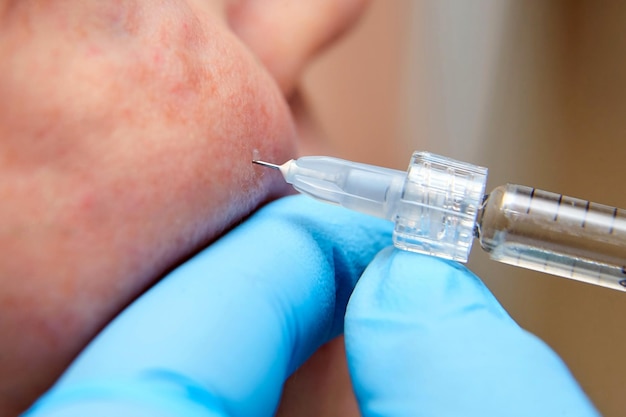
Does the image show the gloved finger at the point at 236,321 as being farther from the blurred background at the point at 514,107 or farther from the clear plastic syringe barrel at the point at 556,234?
the blurred background at the point at 514,107

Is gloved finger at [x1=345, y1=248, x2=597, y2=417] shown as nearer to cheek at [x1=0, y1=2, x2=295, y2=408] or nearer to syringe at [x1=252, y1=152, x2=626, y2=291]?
syringe at [x1=252, y1=152, x2=626, y2=291]

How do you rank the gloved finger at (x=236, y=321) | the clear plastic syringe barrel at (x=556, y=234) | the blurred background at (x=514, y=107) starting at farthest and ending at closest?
the blurred background at (x=514, y=107) → the clear plastic syringe barrel at (x=556, y=234) → the gloved finger at (x=236, y=321)

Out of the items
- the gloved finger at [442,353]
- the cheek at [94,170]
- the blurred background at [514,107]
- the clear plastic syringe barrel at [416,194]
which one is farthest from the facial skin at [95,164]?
the blurred background at [514,107]

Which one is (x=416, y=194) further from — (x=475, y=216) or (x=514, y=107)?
(x=514, y=107)

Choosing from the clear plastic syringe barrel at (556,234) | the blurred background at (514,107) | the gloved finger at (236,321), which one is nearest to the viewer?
the gloved finger at (236,321)

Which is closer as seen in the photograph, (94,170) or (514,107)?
(94,170)

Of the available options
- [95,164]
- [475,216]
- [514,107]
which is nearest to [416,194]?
[475,216]

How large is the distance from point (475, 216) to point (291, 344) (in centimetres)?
25

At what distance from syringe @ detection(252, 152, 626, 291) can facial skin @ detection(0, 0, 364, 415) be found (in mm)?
132

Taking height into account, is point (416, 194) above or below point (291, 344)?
above

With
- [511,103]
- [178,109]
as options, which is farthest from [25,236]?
[511,103]

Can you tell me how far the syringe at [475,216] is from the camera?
1.76 feet

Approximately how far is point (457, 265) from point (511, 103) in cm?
65

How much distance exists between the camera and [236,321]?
482 millimetres
